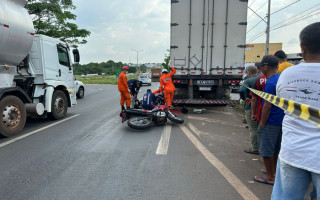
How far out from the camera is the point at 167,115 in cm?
698

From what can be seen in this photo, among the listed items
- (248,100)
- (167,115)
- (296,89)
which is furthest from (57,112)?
(296,89)

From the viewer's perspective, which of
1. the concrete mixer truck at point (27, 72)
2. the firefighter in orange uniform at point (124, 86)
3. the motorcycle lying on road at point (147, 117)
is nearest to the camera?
the concrete mixer truck at point (27, 72)

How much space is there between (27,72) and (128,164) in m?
5.08

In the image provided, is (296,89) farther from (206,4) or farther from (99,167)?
(206,4)

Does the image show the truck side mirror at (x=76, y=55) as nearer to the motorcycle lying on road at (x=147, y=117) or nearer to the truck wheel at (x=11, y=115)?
the truck wheel at (x=11, y=115)

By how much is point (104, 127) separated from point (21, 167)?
308cm

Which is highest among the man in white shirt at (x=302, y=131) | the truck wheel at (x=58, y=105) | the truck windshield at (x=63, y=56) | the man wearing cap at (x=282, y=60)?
the truck windshield at (x=63, y=56)

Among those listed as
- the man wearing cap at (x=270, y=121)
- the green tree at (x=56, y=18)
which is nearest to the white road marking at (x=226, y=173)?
the man wearing cap at (x=270, y=121)

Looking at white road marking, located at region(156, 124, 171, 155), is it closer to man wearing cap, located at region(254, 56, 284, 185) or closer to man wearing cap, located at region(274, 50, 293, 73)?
man wearing cap, located at region(254, 56, 284, 185)

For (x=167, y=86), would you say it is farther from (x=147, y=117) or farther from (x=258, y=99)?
(x=258, y=99)

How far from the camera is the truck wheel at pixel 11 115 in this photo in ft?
18.8

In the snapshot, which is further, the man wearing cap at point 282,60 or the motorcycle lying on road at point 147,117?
Result: the motorcycle lying on road at point 147,117

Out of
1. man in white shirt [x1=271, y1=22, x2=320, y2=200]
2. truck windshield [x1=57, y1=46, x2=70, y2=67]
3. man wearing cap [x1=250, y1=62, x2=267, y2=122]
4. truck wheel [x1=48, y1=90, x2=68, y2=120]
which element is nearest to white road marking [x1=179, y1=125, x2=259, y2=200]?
man wearing cap [x1=250, y1=62, x2=267, y2=122]

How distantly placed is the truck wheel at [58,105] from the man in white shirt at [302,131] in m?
7.41
